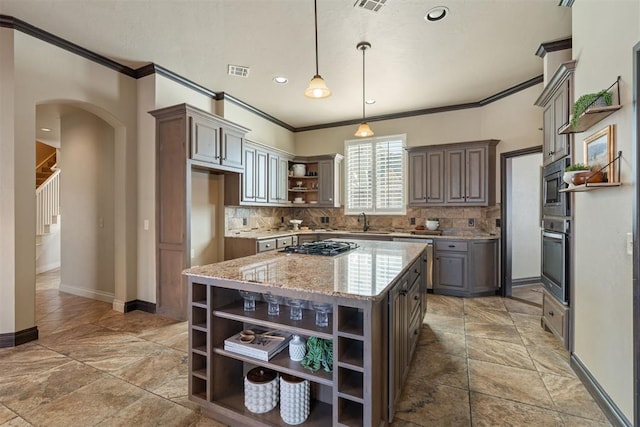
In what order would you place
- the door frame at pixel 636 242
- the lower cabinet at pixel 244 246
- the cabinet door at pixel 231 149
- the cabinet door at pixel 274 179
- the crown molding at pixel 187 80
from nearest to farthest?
the door frame at pixel 636 242 < the crown molding at pixel 187 80 < the cabinet door at pixel 231 149 < the lower cabinet at pixel 244 246 < the cabinet door at pixel 274 179

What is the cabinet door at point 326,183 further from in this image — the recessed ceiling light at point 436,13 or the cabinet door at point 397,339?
the cabinet door at point 397,339

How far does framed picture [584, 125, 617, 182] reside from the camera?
1908 mm

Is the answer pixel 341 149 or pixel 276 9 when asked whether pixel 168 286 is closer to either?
pixel 276 9

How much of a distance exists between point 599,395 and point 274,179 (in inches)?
185

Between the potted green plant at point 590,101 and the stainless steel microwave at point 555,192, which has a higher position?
the potted green plant at point 590,101

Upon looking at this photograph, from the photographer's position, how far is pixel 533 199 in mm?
5336

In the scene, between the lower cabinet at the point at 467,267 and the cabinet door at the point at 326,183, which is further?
the cabinet door at the point at 326,183

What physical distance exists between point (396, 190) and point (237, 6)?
390cm

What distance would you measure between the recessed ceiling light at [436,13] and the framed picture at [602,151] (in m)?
Result: 1.61

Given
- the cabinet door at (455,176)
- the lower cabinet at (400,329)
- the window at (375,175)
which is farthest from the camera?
the window at (375,175)

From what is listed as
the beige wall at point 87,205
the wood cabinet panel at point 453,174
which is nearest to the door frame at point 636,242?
the wood cabinet panel at point 453,174

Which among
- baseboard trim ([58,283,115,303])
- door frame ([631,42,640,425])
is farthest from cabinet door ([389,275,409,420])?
baseboard trim ([58,283,115,303])

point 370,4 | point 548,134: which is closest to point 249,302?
point 370,4

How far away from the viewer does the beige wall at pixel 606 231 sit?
5.75 feet
